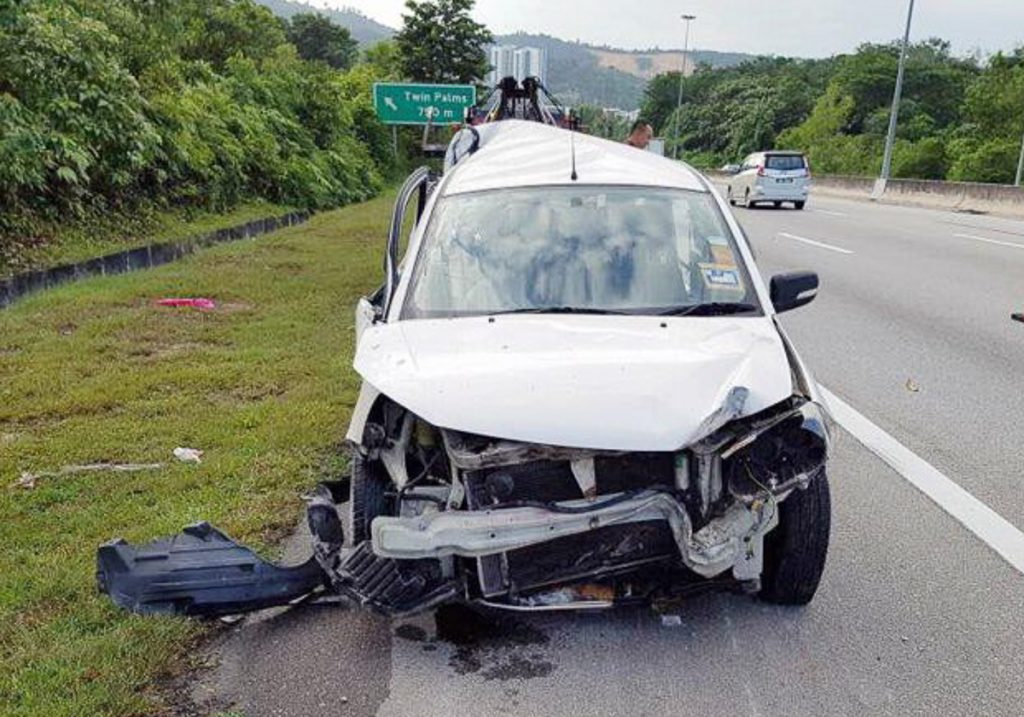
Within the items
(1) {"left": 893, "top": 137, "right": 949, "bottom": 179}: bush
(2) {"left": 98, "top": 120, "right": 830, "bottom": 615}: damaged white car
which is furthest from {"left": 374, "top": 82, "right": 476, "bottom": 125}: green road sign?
(1) {"left": 893, "top": 137, "right": 949, "bottom": 179}: bush

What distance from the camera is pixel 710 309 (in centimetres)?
389

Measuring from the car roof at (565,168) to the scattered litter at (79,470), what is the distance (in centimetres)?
219

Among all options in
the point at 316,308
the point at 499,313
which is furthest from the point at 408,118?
the point at 499,313

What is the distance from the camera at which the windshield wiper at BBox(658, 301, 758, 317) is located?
3.84 metres

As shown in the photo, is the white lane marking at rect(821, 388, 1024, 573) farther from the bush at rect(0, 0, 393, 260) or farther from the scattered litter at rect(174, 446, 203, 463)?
the bush at rect(0, 0, 393, 260)

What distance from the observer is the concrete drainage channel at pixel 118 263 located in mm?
9102

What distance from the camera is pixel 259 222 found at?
16.4 meters

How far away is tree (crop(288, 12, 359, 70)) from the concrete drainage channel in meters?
56.0

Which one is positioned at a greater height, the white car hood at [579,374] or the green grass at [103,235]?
the white car hood at [579,374]

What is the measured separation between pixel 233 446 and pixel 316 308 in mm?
4322

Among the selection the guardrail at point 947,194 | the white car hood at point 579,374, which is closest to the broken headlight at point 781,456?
the white car hood at point 579,374

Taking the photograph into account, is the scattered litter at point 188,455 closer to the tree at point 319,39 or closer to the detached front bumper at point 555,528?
the detached front bumper at point 555,528

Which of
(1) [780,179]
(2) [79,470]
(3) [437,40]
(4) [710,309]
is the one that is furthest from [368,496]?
(3) [437,40]

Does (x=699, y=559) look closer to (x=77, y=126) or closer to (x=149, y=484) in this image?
(x=149, y=484)
